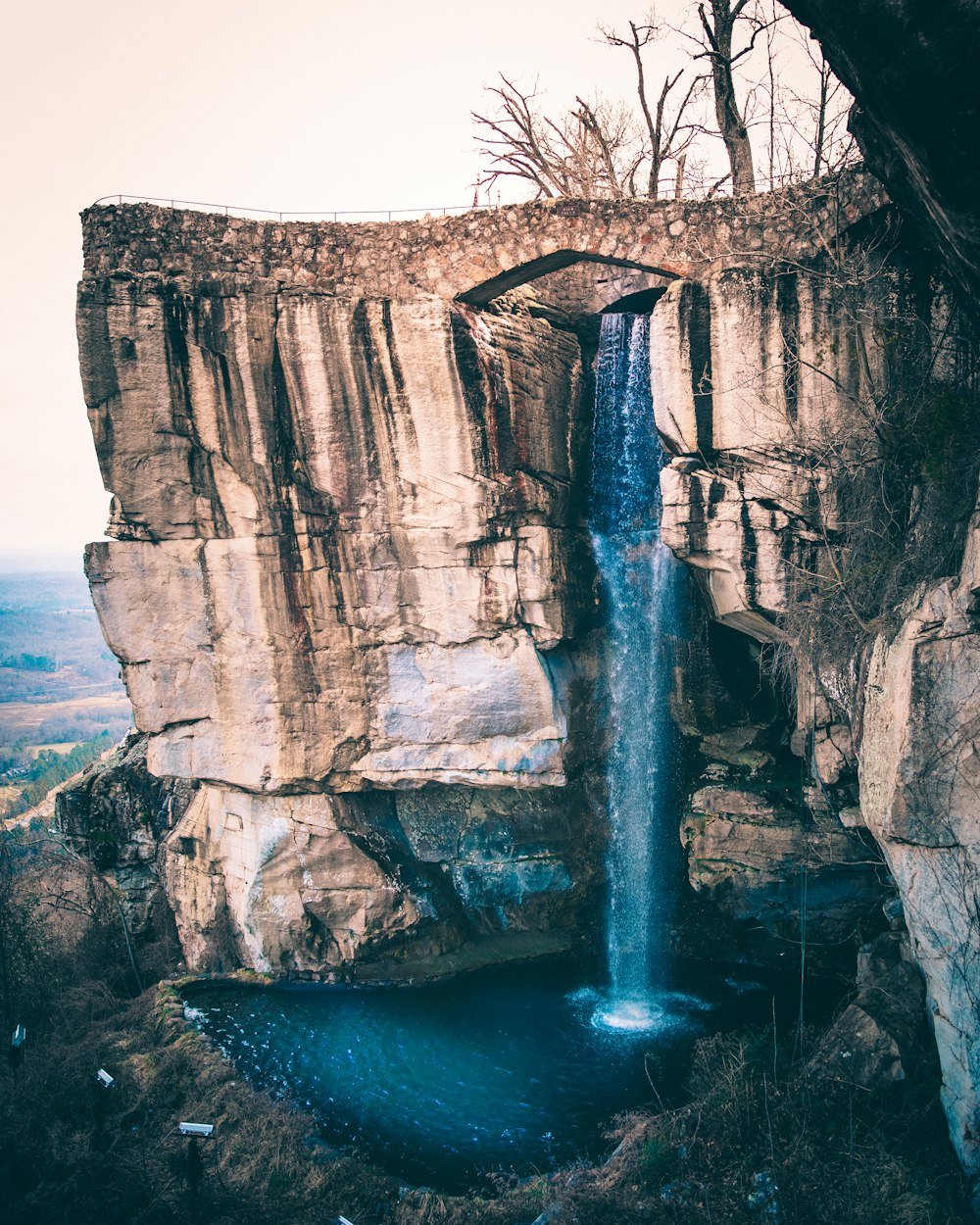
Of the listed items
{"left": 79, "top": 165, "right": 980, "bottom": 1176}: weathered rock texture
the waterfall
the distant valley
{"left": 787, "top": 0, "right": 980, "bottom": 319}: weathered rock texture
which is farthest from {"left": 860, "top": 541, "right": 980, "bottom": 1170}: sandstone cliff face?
the distant valley

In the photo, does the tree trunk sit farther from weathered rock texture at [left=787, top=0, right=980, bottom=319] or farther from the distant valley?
the distant valley

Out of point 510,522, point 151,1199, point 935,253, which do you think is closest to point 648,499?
point 510,522

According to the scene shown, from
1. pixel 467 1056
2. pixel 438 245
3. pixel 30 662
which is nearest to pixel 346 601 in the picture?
pixel 438 245

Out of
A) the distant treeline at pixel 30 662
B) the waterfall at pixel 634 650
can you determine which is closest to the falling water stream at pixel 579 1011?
the waterfall at pixel 634 650

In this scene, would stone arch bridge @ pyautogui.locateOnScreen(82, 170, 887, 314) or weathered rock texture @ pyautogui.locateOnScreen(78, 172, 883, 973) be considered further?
weathered rock texture @ pyautogui.locateOnScreen(78, 172, 883, 973)

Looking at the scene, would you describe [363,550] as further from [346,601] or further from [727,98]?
[727,98]

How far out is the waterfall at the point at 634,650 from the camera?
12.6 metres

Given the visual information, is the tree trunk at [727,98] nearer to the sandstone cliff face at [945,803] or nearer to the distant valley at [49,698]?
the sandstone cliff face at [945,803]

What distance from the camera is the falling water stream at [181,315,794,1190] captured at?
9.79 metres

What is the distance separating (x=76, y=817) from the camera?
1431 cm

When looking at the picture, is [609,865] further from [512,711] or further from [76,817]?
[76,817]

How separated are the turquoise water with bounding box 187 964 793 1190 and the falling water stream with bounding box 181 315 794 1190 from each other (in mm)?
23

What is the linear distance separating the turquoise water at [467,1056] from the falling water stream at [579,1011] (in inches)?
0.9

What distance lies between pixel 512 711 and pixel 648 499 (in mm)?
3642
